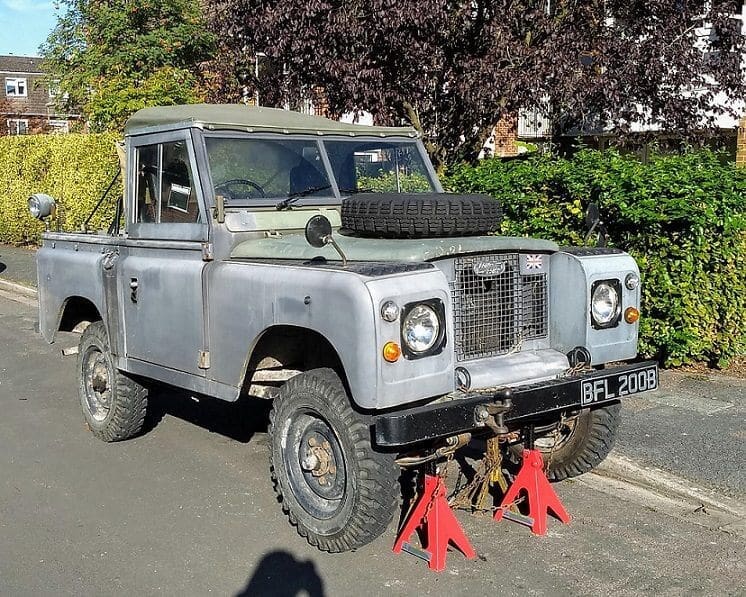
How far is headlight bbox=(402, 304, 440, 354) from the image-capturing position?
398 centimetres

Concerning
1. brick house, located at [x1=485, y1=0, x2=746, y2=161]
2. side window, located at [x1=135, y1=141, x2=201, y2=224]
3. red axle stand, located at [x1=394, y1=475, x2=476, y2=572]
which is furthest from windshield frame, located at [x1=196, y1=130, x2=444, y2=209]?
brick house, located at [x1=485, y1=0, x2=746, y2=161]

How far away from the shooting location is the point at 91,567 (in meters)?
4.38

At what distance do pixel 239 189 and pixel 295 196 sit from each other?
1.20 ft

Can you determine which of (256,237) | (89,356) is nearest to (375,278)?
(256,237)

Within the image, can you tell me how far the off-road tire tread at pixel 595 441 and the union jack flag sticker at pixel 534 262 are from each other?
95 cm

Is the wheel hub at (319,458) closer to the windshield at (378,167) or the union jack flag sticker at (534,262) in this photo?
the union jack flag sticker at (534,262)

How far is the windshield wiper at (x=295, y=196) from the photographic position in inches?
210

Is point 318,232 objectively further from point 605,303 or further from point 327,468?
point 605,303

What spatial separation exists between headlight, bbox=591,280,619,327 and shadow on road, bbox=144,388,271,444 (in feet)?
9.22

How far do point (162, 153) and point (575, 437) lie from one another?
3103 mm

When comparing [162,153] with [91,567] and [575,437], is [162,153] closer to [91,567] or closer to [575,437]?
[91,567]

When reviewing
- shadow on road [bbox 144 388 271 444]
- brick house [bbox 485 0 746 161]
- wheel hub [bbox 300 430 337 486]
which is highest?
brick house [bbox 485 0 746 161]

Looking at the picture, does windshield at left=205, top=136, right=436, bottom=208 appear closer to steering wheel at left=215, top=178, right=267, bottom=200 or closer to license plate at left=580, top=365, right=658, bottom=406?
steering wheel at left=215, top=178, right=267, bottom=200

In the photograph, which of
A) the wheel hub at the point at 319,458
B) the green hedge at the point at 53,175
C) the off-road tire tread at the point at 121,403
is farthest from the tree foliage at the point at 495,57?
the wheel hub at the point at 319,458
